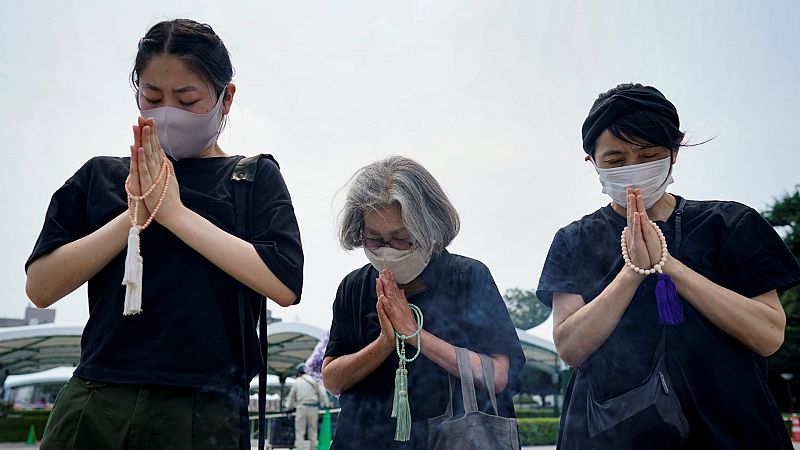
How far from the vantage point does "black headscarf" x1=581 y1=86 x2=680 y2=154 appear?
2.52 metres

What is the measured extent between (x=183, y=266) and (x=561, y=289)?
1.41 meters

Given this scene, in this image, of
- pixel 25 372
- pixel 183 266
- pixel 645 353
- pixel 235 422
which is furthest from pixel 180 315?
pixel 25 372

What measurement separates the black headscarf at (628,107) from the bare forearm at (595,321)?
2.02 ft

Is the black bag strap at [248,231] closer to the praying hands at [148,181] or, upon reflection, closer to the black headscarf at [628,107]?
the praying hands at [148,181]

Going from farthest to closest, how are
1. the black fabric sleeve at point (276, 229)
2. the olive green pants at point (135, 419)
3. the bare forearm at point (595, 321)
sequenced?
the bare forearm at point (595, 321) → the black fabric sleeve at point (276, 229) → the olive green pants at point (135, 419)

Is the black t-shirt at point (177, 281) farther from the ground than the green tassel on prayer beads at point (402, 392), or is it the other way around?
the black t-shirt at point (177, 281)

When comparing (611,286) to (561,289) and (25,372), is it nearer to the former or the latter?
(561,289)

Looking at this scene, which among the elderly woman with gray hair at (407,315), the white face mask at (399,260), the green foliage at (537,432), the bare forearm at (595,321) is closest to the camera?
the bare forearm at (595,321)

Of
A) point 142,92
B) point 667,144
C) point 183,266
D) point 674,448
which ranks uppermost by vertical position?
point 142,92

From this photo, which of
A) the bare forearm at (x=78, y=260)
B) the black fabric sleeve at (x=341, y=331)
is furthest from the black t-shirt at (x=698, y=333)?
the bare forearm at (x=78, y=260)

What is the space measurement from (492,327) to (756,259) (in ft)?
3.33

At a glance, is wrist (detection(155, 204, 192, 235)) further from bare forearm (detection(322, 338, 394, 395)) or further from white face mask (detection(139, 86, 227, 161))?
bare forearm (detection(322, 338, 394, 395))

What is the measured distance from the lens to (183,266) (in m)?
2.19

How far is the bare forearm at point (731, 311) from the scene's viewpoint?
7.22 feet
